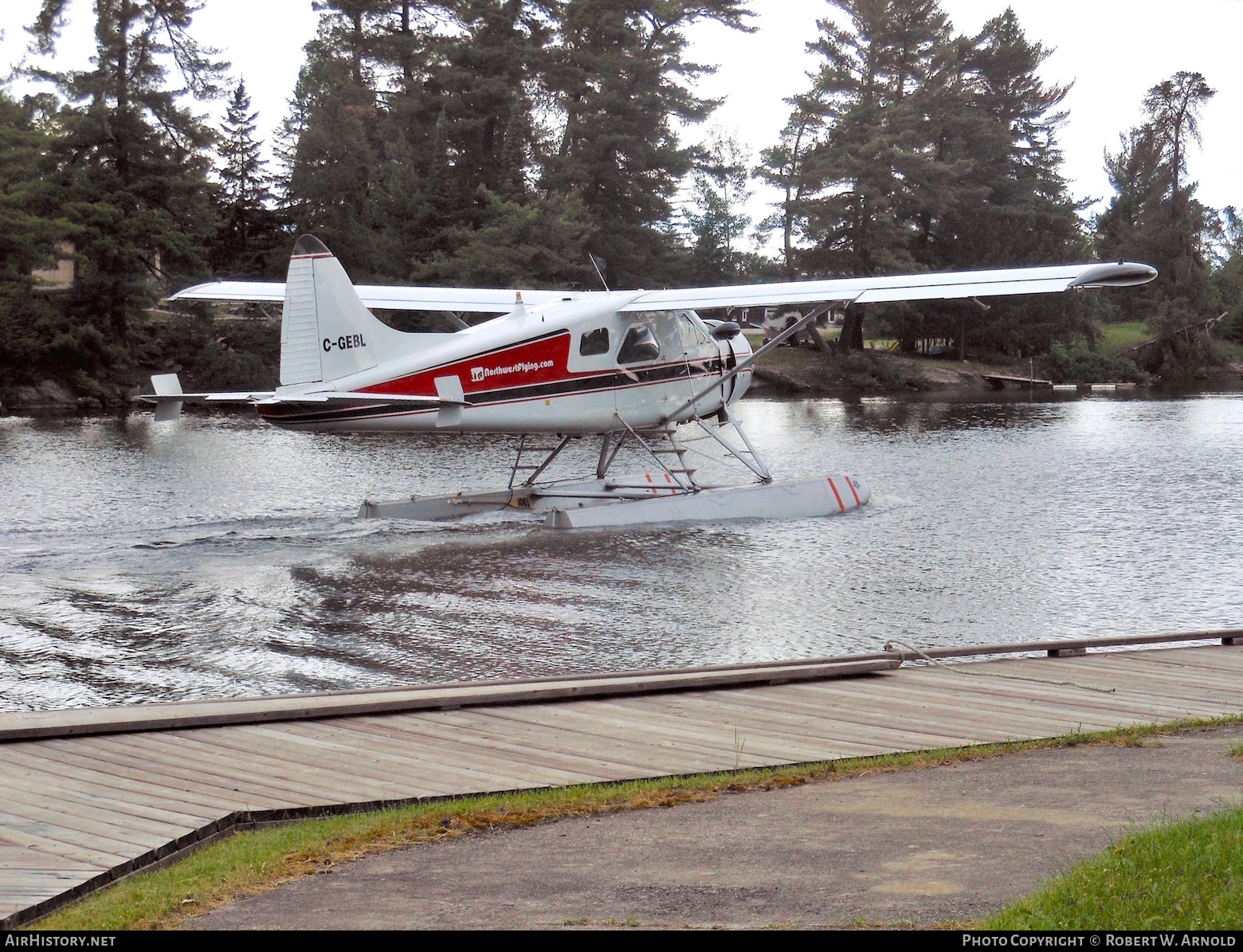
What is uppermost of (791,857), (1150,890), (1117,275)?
(1117,275)

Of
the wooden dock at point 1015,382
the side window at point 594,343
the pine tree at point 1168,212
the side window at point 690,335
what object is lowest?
the side window at point 594,343

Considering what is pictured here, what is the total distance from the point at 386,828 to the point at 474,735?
153 centimetres

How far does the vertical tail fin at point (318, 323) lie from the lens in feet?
45.1

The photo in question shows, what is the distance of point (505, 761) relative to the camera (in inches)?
222

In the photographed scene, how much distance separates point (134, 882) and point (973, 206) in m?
56.8

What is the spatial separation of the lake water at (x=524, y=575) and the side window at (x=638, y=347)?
7.99 ft

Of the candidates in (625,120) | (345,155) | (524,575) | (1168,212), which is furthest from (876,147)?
(524,575)

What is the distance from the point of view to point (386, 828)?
4.59 metres

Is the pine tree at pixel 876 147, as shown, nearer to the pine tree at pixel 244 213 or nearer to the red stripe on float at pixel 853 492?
the pine tree at pixel 244 213

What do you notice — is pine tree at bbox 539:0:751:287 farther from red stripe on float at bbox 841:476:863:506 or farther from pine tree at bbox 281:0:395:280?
red stripe on float at bbox 841:476:863:506

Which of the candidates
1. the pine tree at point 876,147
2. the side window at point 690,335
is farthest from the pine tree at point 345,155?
the side window at point 690,335

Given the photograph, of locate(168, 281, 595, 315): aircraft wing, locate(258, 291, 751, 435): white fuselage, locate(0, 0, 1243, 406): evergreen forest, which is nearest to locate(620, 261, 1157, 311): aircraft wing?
locate(258, 291, 751, 435): white fuselage

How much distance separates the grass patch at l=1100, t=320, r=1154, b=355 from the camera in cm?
5921

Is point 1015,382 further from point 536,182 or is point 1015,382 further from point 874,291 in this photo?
point 874,291
